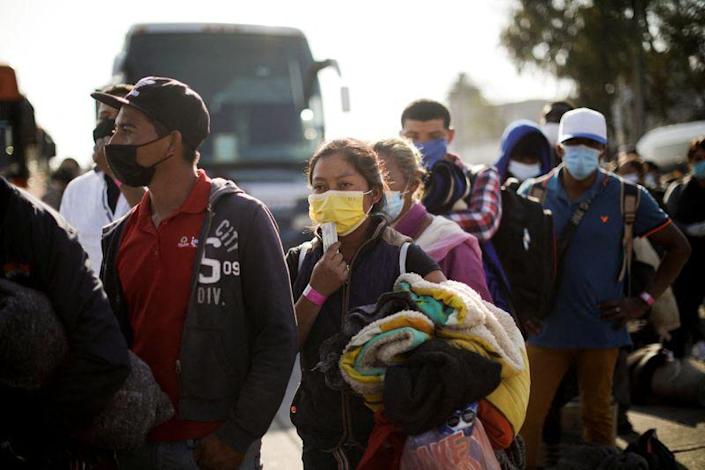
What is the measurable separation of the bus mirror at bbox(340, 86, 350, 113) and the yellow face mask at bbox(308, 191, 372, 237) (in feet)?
28.8

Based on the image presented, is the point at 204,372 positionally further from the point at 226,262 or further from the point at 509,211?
the point at 509,211

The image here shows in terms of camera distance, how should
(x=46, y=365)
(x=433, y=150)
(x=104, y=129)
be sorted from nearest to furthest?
(x=46, y=365) → (x=104, y=129) → (x=433, y=150)

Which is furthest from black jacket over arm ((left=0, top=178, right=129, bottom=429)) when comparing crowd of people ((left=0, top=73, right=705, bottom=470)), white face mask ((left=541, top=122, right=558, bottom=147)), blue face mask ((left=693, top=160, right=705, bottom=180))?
blue face mask ((left=693, top=160, right=705, bottom=180))

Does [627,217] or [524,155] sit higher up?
[524,155]

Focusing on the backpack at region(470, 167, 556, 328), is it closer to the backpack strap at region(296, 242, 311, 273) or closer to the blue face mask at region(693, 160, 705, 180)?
the backpack strap at region(296, 242, 311, 273)

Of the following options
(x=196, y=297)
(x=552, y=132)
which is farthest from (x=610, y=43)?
(x=196, y=297)

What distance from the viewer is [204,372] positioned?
2887mm

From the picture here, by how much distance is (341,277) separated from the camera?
3.31 metres

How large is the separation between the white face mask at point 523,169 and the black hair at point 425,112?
1.40 meters

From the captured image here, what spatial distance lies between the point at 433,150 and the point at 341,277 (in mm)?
2027

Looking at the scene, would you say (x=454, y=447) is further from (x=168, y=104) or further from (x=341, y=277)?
(x=168, y=104)

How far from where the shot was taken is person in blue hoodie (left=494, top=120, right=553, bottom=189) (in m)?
6.50

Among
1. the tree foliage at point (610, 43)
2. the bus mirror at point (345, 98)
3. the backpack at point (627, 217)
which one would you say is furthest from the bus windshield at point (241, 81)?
the tree foliage at point (610, 43)

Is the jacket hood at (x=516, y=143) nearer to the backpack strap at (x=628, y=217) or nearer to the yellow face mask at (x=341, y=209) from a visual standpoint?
the backpack strap at (x=628, y=217)
